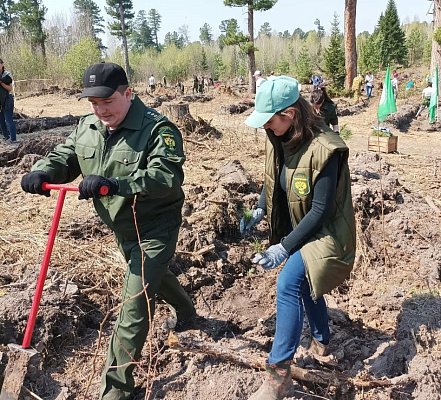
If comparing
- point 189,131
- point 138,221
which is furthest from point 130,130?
point 189,131

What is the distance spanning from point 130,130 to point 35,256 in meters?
1.99

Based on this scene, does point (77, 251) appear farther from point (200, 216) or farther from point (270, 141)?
point (270, 141)

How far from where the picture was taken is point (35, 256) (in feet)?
12.4

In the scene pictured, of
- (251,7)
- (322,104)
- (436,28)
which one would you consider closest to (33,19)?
(251,7)

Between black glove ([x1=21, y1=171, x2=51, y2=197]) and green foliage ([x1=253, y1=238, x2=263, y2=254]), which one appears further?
green foliage ([x1=253, y1=238, x2=263, y2=254])

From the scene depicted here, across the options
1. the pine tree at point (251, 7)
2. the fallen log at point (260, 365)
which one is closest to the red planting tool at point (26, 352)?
the fallen log at point (260, 365)

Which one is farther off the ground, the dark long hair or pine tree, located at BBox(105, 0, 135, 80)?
pine tree, located at BBox(105, 0, 135, 80)

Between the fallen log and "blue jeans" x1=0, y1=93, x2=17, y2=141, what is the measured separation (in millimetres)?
7083

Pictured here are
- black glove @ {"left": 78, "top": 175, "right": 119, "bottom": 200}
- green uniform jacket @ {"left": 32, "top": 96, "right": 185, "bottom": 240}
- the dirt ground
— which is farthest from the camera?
the dirt ground

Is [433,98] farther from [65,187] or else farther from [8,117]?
[65,187]

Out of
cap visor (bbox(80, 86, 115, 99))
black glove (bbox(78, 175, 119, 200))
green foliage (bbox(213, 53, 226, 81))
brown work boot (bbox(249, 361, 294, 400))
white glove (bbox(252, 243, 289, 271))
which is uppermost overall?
green foliage (bbox(213, 53, 226, 81))

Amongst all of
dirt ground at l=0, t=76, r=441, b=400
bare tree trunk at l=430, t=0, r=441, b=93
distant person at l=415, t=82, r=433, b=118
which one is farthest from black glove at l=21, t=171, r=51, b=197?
bare tree trunk at l=430, t=0, r=441, b=93

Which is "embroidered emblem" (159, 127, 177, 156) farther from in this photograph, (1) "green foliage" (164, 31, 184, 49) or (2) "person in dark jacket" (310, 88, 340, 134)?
(1) "green foliage" (164, 31, 184, 49)

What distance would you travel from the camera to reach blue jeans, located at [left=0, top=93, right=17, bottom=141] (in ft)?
26.8
